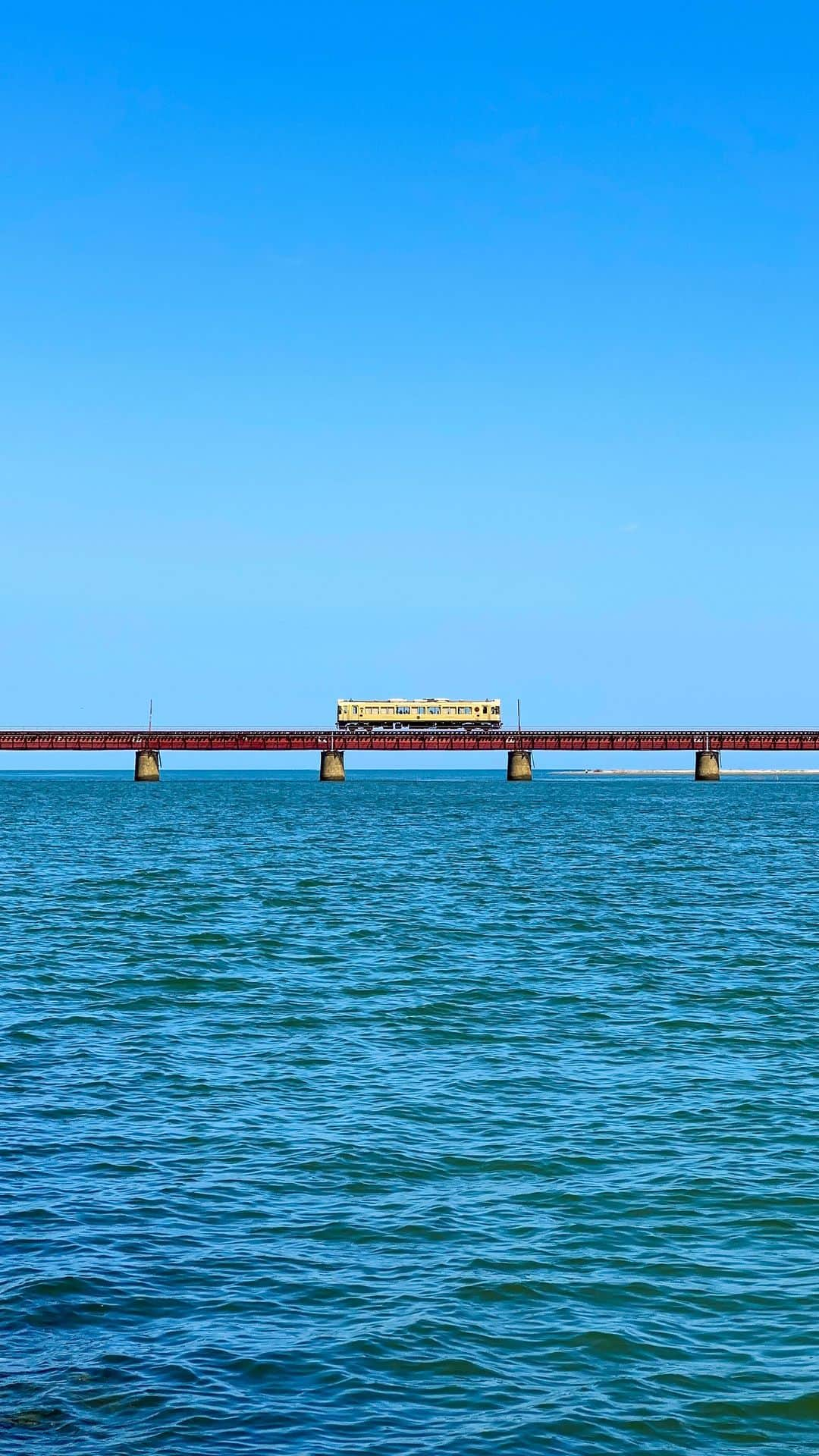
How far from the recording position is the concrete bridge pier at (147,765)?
177m

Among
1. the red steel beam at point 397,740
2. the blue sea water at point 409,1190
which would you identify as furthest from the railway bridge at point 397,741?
the blue sea water at point 409,1190

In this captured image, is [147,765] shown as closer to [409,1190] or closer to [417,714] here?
[417,714]

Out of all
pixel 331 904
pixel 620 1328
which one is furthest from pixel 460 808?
pixel 620 1328

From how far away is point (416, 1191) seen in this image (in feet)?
45.8

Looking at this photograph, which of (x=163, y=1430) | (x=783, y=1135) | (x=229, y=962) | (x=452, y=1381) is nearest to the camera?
(x=163, y=1430)

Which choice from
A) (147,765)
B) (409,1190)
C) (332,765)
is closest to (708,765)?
(332,765)

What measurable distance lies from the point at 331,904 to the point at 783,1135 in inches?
988

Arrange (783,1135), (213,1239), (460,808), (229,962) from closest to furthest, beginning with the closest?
(213,1239), (783,1135), (229,962), (460,808)

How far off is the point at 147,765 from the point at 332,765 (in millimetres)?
24915

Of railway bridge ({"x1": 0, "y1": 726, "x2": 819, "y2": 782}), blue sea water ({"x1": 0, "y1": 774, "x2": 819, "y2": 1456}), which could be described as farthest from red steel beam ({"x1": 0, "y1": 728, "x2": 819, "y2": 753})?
blue sea water ({"x1": 0, "y1": 774, "x2": 819, "y2": 1456})

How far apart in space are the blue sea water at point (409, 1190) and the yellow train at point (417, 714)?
134937 mm

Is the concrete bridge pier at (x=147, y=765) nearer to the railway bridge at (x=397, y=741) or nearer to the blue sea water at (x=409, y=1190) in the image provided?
the railway bridge at (x=397, y=741)

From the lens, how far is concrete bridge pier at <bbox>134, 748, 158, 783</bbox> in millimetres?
177250

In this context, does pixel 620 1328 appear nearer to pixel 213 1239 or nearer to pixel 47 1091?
pixel 213 1239
